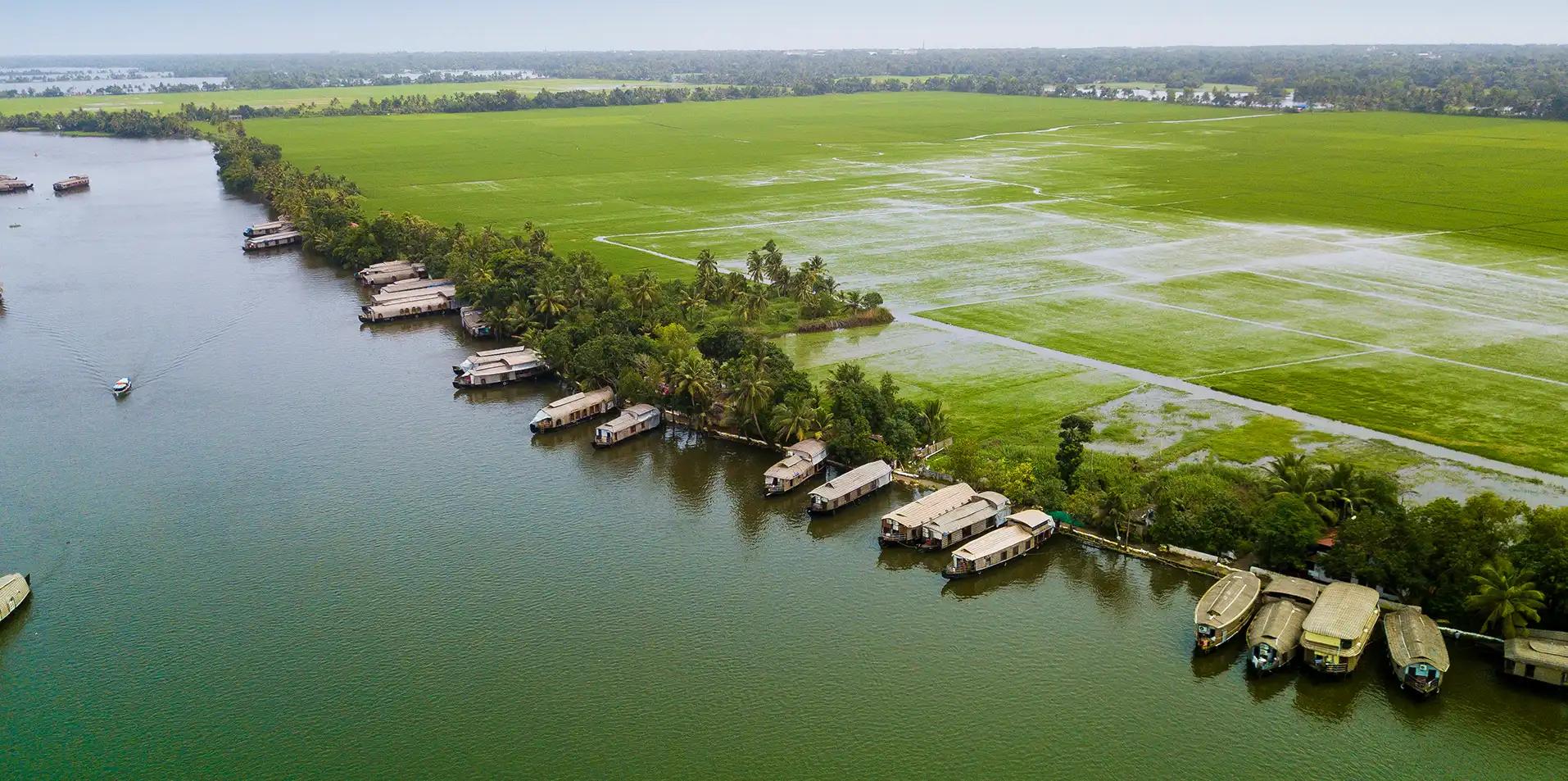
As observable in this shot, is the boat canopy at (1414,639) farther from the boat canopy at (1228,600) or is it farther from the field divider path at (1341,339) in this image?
the field divider path at (1341,339)

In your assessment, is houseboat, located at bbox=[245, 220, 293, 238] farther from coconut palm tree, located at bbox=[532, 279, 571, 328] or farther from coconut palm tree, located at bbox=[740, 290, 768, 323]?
coconut palm tree, located at bbox=[740, 290, 768, 323]

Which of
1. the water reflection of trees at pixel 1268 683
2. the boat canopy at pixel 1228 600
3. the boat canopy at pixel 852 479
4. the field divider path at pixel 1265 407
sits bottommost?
the water reflection of trees at pixel 1268 683

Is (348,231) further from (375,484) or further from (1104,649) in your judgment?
(1104,649)

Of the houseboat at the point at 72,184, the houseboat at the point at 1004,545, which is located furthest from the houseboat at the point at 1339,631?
the houseboat at the point at 72,184

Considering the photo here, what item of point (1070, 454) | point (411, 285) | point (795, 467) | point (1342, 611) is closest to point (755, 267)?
point (411, 285)

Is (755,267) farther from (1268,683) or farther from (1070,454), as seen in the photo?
(1268,683)
